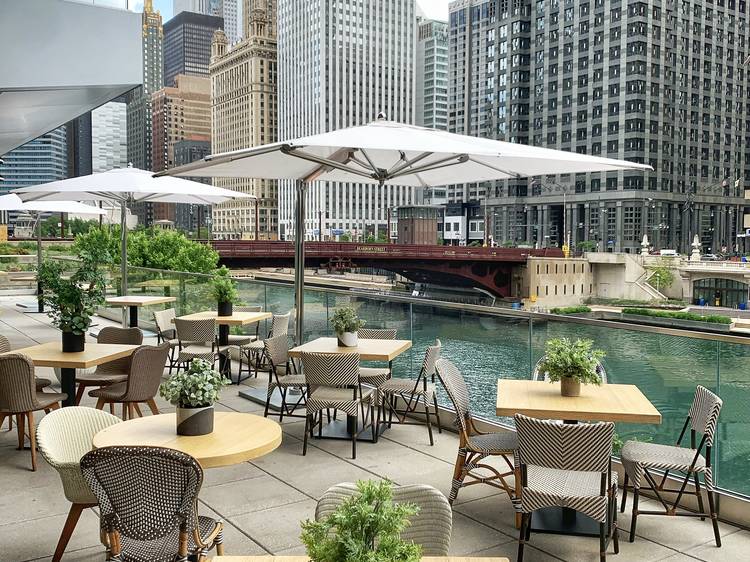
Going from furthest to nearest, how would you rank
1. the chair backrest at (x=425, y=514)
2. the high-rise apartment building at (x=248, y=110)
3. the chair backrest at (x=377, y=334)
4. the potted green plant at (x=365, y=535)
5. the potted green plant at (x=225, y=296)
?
the high-rise apartment building at (x=248, y=110)
the potted green plant at (x=225, y=296)
the chair backrest at (x=377, y=334)
the chair backrest at (x=425, y=514)
the potted green plant at (x=365, y=535)

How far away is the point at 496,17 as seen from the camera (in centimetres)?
12619

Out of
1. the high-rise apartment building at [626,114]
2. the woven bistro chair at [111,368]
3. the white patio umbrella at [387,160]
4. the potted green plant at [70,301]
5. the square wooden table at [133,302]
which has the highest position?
the high-rise apartment building at [626,114]

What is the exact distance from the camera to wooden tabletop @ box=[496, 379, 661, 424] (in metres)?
5.40

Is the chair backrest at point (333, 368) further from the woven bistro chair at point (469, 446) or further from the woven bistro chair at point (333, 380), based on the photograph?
the woven bistro chair at point (469, 446)

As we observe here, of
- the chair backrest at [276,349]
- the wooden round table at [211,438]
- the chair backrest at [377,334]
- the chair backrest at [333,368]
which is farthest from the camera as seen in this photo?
the chair backrest at [377,334]

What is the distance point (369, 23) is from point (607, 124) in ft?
219

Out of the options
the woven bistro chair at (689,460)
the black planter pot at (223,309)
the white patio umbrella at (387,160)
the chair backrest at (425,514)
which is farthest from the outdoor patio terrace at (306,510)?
the black planter pot at (223,309)

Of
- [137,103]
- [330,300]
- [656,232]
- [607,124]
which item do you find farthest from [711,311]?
[137,103]

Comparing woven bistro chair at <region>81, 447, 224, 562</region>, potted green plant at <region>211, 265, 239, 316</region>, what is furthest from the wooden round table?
potted green plant at <region>211, 265, 239, 316</region>

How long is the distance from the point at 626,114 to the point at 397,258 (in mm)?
59551

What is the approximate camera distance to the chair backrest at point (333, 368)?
745cm

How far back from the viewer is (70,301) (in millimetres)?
7734

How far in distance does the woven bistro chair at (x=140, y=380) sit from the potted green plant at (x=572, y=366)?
12.5ft

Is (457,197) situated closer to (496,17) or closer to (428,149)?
(496,17)
